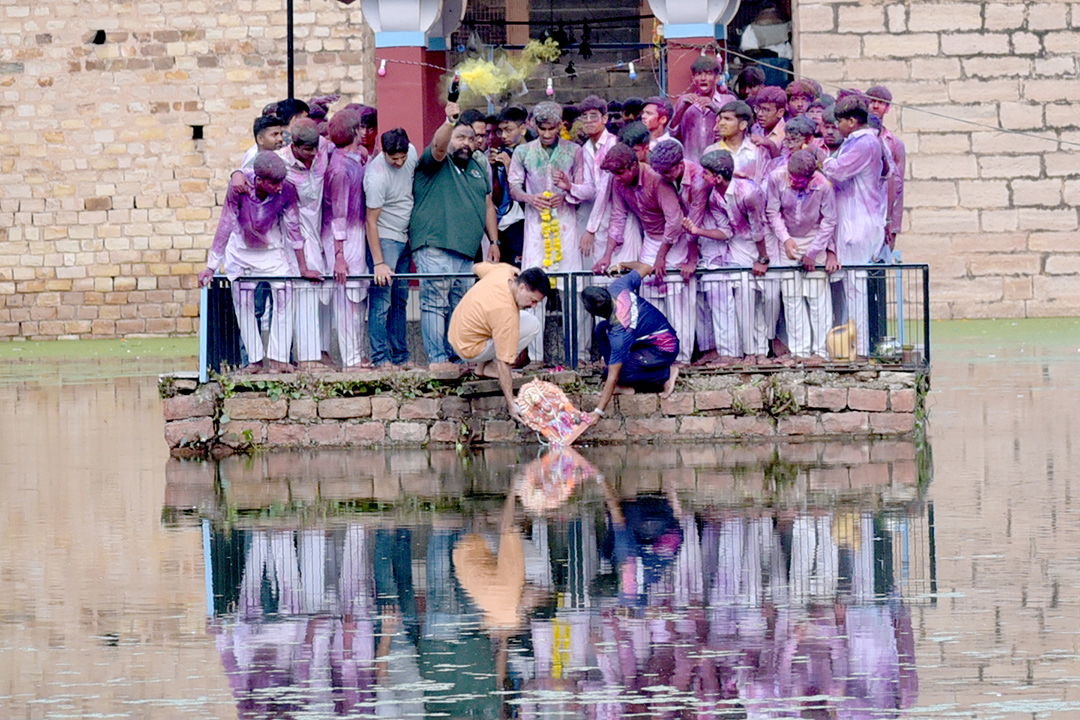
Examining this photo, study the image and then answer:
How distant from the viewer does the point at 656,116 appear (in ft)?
41.9

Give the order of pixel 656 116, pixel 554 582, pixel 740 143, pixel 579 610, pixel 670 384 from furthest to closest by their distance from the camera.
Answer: pixel 656 116 < pixel 740 143 < pixel 670 384 < pixel 554 582 < pixel 579 610

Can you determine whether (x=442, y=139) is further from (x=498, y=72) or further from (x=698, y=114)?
(x=498, y=72)

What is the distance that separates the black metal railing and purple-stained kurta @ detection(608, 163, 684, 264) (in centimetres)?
26

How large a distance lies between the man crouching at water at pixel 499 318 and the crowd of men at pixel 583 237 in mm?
25

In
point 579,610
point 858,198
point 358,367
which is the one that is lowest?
point 579,610

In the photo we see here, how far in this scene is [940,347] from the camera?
735 inches

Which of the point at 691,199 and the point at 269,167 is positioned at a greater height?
the point at 269,167

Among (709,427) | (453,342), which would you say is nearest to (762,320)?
(709,427)

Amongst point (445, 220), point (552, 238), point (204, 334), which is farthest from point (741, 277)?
point (204, 334)

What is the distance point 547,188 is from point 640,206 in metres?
0.83

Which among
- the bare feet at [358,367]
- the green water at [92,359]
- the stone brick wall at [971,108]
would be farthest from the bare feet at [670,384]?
the stone brick wall at [971,108]

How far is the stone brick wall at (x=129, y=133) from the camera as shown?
912 inches

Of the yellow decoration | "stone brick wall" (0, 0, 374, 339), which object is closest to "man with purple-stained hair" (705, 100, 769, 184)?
the yellow decoration

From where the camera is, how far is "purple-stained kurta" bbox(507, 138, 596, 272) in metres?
12.5
